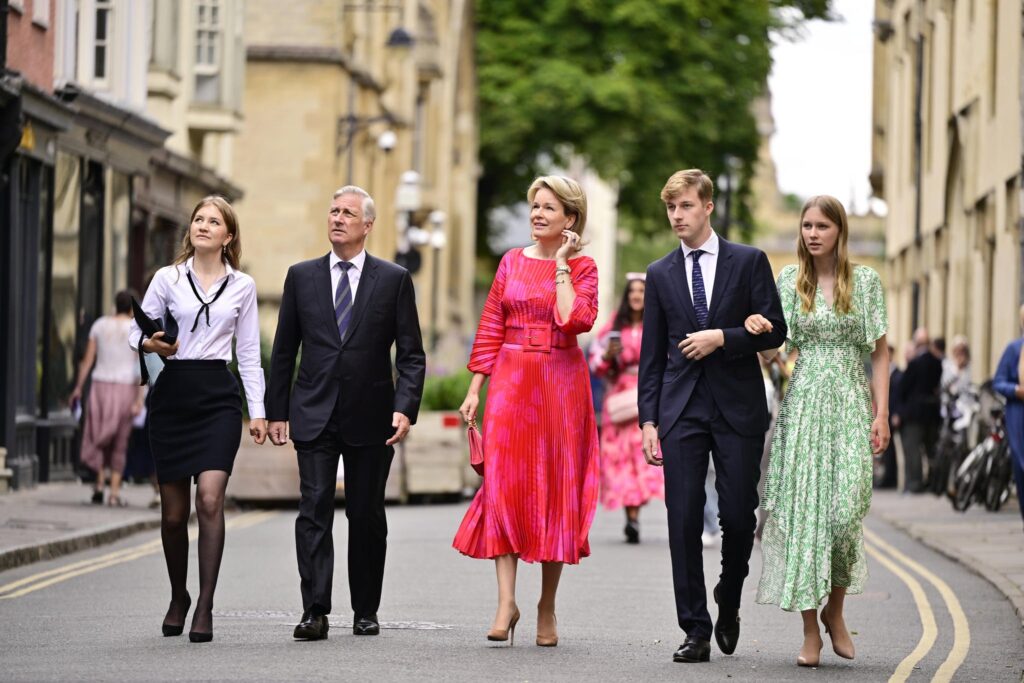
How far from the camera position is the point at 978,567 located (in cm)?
1555

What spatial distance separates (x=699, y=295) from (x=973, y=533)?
10.4 metres

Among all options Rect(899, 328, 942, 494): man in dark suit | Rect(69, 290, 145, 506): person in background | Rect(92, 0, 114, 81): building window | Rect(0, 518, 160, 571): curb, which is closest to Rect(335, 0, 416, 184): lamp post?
Rect(92, 0, 114, 81): building window

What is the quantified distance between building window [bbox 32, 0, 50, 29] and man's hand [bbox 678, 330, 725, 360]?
14919 millimetres

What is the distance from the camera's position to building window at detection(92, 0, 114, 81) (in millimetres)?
27000

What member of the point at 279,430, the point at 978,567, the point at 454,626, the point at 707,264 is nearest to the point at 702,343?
the point at 707,264

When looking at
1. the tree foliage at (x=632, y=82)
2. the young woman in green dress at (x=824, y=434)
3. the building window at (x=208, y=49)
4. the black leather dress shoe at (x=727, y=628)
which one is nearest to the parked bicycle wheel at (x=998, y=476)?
the young woman in green dress at (x=824, y=434)

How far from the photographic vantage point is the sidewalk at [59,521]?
14938mm

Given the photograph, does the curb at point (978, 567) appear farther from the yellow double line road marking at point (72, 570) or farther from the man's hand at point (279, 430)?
the yellow double line road marking at point (72, 570)

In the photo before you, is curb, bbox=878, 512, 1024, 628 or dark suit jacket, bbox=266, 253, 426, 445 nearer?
dark suit jacket, bbox=266, 253, 426, 445

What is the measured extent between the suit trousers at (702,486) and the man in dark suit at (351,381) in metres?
1.24

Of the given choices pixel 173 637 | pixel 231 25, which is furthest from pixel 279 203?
pixel 173 637

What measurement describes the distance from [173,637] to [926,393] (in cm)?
1873

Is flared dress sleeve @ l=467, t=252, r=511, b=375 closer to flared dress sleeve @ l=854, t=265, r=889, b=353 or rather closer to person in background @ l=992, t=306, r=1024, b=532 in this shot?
flared dress sleeve @ l=854, t=265, r=889, b=353

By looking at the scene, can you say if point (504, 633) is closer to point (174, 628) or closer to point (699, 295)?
point (174, 628)
